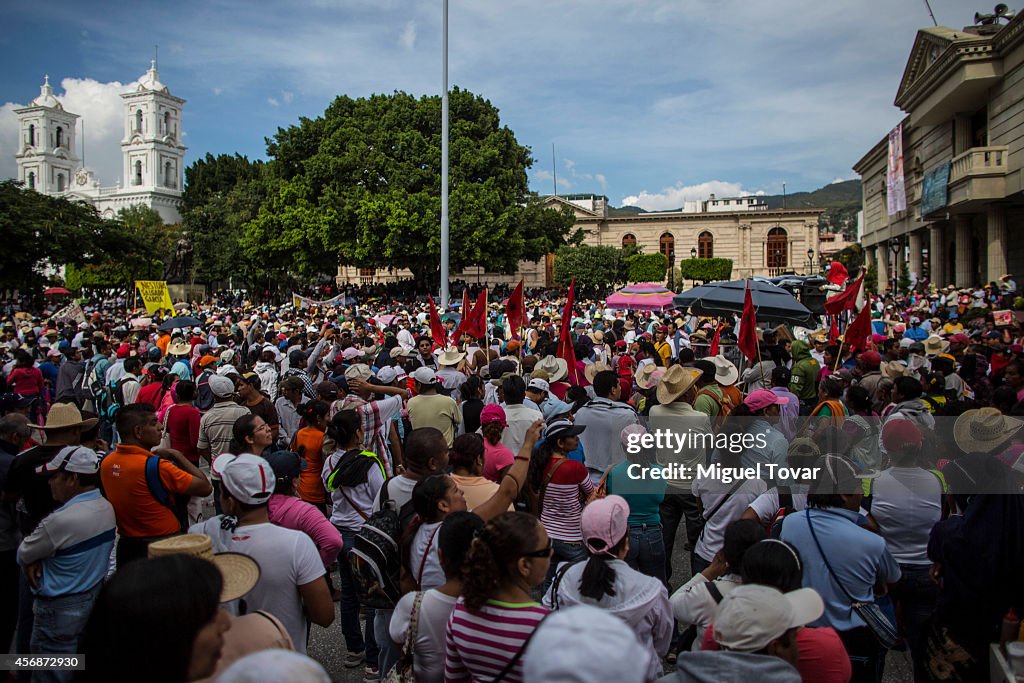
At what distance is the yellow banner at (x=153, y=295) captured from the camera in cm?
2047

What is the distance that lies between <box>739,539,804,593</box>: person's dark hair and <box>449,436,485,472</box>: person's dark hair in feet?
5.89

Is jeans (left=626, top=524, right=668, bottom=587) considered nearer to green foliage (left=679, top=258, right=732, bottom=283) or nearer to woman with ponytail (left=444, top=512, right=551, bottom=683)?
woman with ponytail (left=444, top=512, right=551, bottom=683)

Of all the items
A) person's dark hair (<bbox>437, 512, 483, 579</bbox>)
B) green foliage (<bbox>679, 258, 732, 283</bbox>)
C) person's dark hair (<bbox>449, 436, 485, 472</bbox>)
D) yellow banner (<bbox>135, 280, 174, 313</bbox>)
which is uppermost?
green foliage (<bbox>679, 258, 732, 283</bbox>)

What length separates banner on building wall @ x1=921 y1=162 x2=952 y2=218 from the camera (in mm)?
25641

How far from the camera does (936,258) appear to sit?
30828mm

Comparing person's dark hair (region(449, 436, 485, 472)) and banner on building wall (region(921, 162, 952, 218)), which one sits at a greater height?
banner on building wall (region(921, 162, 952, 218))

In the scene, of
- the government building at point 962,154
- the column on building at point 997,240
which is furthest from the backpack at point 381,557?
the column on building at point 997,240

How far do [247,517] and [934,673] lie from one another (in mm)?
3456

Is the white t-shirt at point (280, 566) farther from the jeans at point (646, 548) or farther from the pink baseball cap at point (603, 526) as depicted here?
the jeans at point (646, 548)

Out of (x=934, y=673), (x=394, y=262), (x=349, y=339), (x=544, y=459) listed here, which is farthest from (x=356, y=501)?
(x=394, y=262)

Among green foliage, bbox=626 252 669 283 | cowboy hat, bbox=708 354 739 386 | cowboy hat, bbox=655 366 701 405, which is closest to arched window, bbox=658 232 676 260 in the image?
green foliage, bbox=626 252 669 283

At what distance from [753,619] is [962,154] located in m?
26.4

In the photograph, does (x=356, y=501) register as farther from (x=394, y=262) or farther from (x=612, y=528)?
(x=394, y=262)

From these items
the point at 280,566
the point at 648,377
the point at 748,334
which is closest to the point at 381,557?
the point at 280,566
